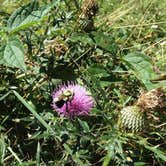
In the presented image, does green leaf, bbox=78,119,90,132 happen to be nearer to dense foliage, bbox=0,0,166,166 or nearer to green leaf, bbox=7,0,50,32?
dense foliage, bbox=0,0,166,166

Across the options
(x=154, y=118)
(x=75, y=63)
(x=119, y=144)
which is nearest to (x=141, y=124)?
(x=154, y=118)

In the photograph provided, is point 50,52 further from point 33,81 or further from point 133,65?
point 133,65

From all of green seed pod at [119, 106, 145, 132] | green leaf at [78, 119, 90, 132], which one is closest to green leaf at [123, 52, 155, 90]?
green seed pod at [119, 106, 145, 132]

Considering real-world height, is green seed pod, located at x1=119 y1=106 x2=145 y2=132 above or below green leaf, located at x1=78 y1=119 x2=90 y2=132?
below

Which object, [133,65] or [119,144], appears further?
[133,65]

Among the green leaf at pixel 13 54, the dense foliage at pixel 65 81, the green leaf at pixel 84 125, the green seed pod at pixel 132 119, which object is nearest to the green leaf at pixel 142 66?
the dense foliage at pixel 65 81

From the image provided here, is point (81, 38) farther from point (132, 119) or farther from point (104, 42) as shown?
point (132, 119)

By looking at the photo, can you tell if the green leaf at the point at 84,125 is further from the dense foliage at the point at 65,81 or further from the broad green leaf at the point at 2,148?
the broad green leaf at the point at 2,148
